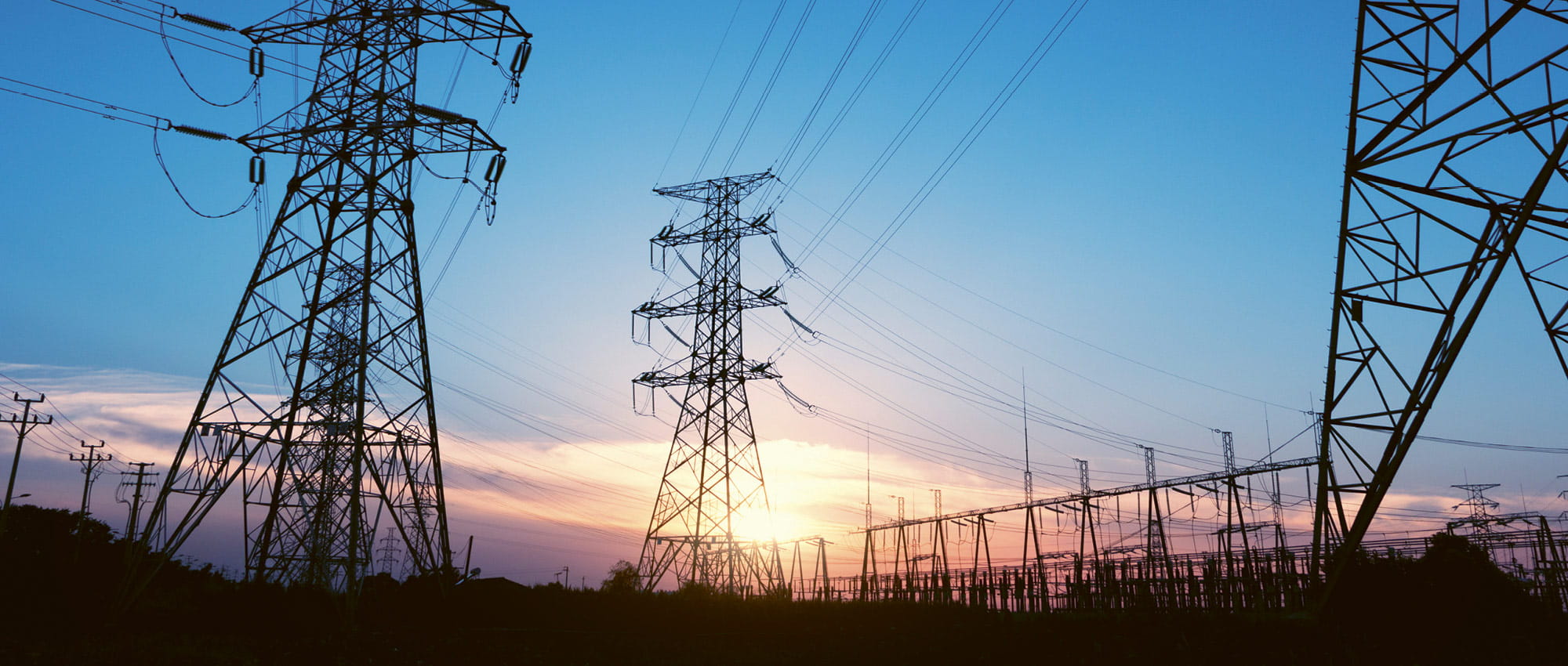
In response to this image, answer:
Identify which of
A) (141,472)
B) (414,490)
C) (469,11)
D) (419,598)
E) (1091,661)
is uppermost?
(469,11)

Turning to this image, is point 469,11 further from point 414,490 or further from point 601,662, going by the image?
point 601,662

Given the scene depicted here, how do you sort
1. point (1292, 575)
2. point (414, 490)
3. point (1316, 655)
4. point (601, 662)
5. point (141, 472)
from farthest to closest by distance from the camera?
point (141, 472), point (1292, 575), point (414, 490), point (601, 662), point (1316, 655)

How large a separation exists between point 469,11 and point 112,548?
23018 mm

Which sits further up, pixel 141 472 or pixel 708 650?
pixel 141 472

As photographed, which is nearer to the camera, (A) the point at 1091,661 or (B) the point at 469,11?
(A) the point at 1091,661

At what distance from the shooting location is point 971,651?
79.5 feet

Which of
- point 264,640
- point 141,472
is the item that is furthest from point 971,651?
point 141,472

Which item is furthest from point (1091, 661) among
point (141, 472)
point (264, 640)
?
point (141, 472)

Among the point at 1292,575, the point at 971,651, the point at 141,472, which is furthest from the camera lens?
the point at 141,472

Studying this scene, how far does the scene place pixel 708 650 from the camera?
76.2 ft

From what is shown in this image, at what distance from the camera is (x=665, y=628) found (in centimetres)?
2634

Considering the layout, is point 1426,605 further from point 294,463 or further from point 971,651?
point 294,463

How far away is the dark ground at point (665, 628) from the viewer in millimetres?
18938

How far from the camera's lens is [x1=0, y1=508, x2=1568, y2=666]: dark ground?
18938mm
